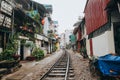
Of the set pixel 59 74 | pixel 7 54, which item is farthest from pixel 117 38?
pixel 7 54

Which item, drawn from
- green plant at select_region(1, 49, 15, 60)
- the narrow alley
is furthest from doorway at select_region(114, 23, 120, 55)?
green plant at select_region(1, 49, 15, 60)

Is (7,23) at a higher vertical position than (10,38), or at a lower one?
higher

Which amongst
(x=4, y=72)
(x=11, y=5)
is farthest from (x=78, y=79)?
(x=11, y=5)

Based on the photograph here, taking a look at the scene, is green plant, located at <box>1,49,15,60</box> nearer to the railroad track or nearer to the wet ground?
the wet ground

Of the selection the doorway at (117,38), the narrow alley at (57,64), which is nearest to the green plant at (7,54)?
the narrow alley at (57,64)

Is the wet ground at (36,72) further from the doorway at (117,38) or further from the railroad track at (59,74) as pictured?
the doorway at (117,38)

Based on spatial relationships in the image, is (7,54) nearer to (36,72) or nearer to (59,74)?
(36,72)

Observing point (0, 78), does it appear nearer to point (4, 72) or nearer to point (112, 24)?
point (4, 72)

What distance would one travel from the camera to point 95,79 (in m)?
9.76

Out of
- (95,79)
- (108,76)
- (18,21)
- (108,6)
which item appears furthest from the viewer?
(18,21)

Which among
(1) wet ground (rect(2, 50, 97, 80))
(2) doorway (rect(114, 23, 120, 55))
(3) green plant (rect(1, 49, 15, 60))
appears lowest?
(1) wet ground (rect(2, 50, 97, 80))

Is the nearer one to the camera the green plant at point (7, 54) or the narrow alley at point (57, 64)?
the narrow alley at point (57, 64)

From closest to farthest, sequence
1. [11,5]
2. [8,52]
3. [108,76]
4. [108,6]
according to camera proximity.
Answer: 1. [108,76]
2. [108,6]
3. [8,52]
4. [11,5]

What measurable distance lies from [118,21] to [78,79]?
545cm
